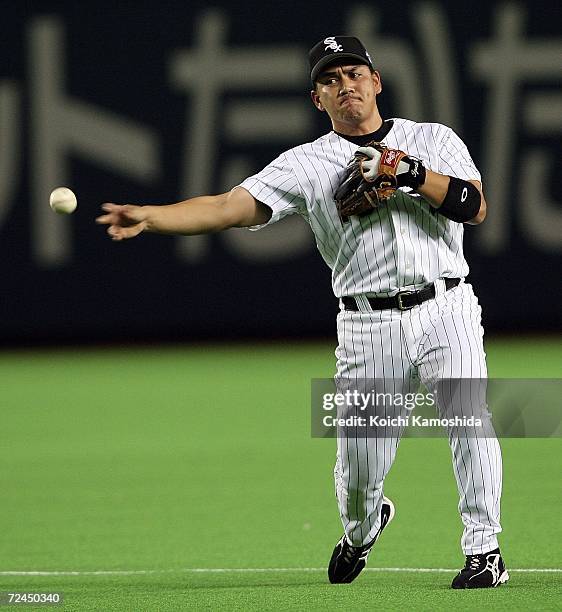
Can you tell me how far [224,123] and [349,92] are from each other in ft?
34.5

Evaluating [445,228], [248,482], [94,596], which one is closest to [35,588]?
A: [94,596]

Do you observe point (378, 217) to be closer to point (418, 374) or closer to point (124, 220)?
point (418, 374)

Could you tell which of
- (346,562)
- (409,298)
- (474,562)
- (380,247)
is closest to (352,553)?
(346,562)

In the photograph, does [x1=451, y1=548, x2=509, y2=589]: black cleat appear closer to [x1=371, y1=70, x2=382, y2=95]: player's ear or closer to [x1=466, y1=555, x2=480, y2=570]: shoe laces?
[x1=466, y1=555, x2=480, y2=570]: shoe laces

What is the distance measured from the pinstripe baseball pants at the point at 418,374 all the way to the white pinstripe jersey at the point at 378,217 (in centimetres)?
12

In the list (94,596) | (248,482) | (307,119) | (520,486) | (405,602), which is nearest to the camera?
(405,602)

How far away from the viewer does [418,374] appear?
579 centimetres

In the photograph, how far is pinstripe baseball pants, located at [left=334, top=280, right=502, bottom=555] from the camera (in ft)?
18.0

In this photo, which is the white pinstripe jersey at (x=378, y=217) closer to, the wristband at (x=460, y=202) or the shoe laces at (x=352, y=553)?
the wristband at (x=460, y=202)

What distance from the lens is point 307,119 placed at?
53.2ft

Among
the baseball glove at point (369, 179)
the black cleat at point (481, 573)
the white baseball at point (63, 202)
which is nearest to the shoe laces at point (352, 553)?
the black cleat at point (481, 573)

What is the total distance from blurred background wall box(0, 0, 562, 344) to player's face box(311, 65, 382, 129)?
10084 mm

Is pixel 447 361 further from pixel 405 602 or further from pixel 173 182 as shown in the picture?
pixel 173 182

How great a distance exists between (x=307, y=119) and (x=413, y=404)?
10.6 m
